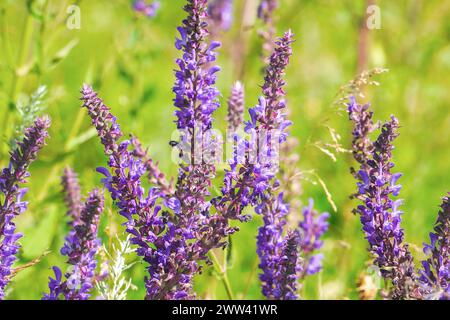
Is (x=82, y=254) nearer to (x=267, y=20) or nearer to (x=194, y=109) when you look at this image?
(x=194, y=109)

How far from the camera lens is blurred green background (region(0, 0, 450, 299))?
353 cm

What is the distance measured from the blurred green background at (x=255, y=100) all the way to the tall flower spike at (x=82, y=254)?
0.50m

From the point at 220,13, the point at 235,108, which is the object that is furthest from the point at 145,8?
the point at 235,108

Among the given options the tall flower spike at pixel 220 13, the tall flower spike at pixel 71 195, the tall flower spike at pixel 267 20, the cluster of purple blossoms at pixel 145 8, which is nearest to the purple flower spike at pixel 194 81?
the tall flower spike at pixel 71 195

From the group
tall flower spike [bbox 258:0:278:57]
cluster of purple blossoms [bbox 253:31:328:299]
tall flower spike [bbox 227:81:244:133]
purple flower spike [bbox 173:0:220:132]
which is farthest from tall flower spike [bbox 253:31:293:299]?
tall flower spike [bbox 258:0:278:57]

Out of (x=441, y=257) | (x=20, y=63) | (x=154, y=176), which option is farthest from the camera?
(x=20, y=63)

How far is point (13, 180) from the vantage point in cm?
206

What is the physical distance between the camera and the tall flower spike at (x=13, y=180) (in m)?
2.01

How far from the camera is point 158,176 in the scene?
213cm

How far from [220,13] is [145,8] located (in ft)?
1.71

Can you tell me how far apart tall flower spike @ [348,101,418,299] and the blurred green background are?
1.38ft

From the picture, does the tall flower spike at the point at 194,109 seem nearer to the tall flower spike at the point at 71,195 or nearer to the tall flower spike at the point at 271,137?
the tall flower spike at the point at 271,137

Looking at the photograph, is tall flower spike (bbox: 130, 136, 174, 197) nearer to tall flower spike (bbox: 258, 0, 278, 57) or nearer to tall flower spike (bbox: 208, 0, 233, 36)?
tall flower spike (bbox: 258, 0, 278, 57)
